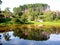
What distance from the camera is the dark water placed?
4430mm

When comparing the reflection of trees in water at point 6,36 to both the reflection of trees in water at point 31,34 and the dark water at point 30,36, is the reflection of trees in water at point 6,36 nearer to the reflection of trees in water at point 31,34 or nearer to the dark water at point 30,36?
the dark water at point 30,36

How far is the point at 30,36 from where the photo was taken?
4500 mm

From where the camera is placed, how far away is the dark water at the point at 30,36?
4.43m

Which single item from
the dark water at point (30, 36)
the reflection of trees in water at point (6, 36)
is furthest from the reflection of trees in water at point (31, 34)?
the reflection of trees in water at point (6, 36)

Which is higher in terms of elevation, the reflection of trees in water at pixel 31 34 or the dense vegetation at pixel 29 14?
the dense vegetation at pixel 29 14

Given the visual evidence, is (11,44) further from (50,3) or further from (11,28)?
(50,3)

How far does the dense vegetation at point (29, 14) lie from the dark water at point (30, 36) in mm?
163

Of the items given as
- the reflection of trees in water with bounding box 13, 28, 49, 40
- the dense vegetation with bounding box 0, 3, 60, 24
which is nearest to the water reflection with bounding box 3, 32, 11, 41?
the reflection of trees in water with bounding box 13, 28, 49, 40

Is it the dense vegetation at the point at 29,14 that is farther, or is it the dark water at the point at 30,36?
the dense vegetation at the point at 29,14

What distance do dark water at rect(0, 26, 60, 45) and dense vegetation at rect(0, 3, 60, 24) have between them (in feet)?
0.53

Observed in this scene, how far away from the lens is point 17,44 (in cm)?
439

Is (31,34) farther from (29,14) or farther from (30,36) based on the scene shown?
(29,14)

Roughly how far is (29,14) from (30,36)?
0.44 metres

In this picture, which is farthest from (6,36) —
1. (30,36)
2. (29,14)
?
(29,14)
